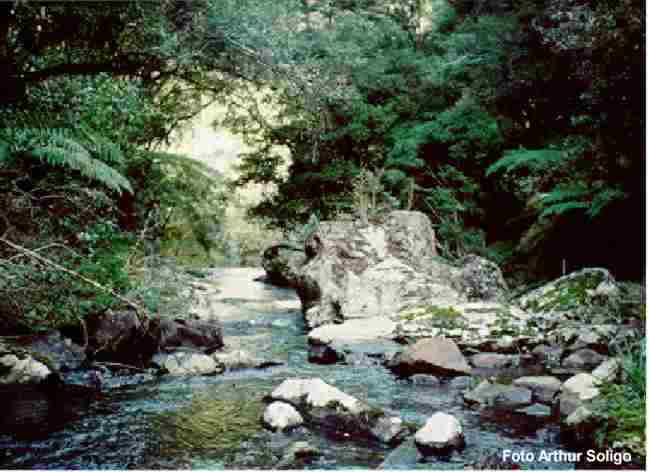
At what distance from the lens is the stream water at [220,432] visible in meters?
3.79

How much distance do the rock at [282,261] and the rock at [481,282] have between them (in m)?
6.23

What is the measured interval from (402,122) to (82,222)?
359 inches

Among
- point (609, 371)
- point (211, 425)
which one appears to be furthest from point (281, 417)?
point (609, 371)

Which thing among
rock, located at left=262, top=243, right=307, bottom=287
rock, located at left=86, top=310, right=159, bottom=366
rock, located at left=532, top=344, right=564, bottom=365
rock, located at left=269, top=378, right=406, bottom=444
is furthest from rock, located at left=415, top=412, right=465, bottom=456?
rock, located at left=262, top=243, right=307, bottom=287

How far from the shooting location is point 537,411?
4.67m

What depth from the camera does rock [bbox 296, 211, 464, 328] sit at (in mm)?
8719

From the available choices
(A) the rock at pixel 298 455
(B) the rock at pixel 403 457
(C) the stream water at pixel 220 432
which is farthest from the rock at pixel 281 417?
(B) the rock at pixel 403 457

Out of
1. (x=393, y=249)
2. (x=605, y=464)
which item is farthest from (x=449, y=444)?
(x=393, y=249)

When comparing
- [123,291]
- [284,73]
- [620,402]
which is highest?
[284,73]

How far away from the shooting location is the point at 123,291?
21.0 ft

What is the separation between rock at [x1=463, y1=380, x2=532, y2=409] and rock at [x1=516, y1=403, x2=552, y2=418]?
7cm

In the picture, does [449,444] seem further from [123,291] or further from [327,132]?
[327,132]

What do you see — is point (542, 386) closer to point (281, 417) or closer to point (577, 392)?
point (577, 392)

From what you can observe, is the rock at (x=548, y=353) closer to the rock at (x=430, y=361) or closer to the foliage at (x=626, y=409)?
the rock at (x=430, y=361)
